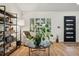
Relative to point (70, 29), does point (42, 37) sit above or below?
below

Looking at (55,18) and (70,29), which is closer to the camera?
(70,29)

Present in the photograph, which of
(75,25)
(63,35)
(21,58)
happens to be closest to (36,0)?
(21,58)

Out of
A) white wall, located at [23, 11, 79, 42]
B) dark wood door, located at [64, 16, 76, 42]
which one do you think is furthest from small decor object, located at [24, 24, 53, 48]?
dark wood door, located at [64, 16, 76, 42]

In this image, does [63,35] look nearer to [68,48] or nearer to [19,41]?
[68,48]

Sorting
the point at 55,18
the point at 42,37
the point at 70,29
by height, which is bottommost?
the point at 42,37

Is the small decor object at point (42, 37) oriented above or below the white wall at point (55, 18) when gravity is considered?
below

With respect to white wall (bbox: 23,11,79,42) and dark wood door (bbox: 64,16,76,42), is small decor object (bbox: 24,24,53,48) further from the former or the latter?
dark wood door (bbox: 64,16,76,42)

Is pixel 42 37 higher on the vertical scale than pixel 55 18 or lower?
lower

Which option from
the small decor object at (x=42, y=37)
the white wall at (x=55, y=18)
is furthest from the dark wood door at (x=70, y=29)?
the small decor object at (x=42, y=37)

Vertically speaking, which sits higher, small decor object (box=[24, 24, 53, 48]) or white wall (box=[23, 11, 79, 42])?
white wall (box=[23, 11, 79, 42])

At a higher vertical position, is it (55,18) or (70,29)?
(55,18)

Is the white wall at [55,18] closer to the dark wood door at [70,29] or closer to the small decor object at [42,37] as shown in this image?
the dark wood door at [70,29]

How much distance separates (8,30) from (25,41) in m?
0.61

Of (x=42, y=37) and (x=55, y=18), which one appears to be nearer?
(x=42, y=37)
